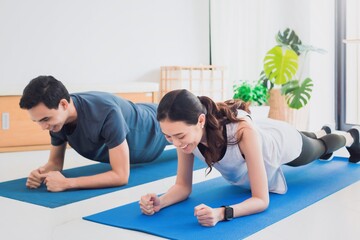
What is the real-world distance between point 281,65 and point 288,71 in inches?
3.9

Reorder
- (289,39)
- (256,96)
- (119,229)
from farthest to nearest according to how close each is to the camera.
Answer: (289,39), (256,96), (119,229)

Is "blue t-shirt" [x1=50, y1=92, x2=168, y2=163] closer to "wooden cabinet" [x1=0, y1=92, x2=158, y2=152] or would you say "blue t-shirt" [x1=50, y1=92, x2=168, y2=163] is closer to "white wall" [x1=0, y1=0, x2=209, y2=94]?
"wooden cabinet" [x1=0, y1=92, x2=158, y2=152]

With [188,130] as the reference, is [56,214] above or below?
below

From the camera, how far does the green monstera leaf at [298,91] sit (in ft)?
18.5

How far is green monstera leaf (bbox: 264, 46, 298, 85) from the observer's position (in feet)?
18.4

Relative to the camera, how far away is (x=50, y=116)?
2754mm

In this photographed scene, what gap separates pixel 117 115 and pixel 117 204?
1.66ft

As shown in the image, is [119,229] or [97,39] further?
[97,39]

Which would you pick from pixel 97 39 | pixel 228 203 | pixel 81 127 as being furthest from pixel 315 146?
pixel 97 39

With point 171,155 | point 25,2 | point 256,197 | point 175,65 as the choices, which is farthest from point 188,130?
point 175,65

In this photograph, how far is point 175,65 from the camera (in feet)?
21.6

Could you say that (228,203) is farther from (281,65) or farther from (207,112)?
(281,65)

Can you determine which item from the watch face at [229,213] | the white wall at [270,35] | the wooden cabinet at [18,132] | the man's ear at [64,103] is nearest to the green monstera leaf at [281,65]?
the white wall at [270,35]

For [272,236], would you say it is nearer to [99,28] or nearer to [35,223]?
[35,223]
